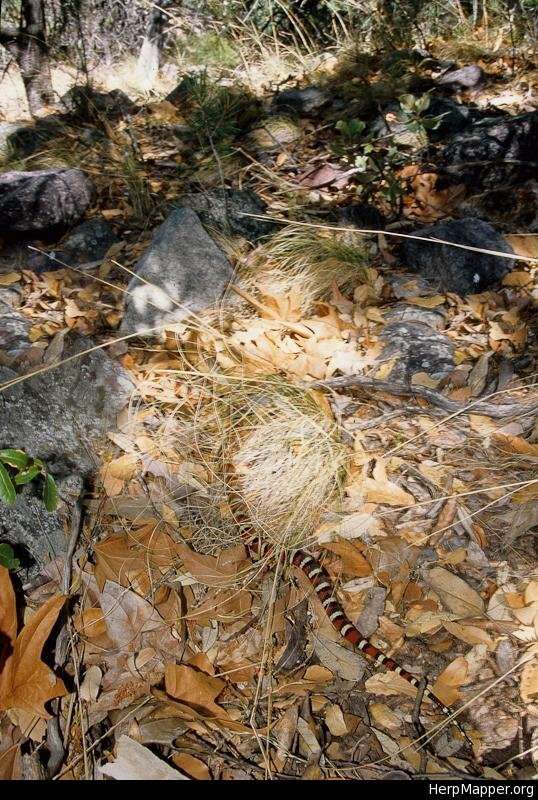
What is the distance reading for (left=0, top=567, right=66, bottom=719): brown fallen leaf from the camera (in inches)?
66.2

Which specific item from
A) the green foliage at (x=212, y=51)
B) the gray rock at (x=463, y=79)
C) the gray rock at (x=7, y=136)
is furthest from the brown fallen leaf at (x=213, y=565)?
the green foliage at (x=212, y=51)

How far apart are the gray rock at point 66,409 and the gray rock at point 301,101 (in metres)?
3.20

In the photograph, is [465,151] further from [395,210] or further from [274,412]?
[274,412]

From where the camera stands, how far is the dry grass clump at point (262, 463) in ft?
6.73

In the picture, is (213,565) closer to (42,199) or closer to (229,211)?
(229,211)

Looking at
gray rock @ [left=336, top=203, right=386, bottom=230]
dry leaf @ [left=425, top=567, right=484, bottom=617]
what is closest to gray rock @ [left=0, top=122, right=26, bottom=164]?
gray rock @ [left=336, top=203, right=386, bottom=230]

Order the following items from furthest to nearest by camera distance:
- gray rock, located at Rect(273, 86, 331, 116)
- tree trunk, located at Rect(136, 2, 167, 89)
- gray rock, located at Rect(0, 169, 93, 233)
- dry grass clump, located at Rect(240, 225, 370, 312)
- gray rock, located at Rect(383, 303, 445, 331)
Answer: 1. tree trunk, located at Rect(136, 2, 167, 89)
2. gray rock, located at Rect(273, 86, 331, 116)
3. gray rock, located at Rect(0, 169, 93, 233)
4. dry grass clump, located at Rect(240, 225, 370, 312)
5. gray rock, located at Rect(383, 303, 445, 331)

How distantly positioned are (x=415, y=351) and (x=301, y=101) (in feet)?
10.2

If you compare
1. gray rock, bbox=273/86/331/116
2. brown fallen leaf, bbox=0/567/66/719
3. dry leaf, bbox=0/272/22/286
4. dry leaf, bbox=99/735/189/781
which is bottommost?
dry leaf, bbox=99/735/189/781

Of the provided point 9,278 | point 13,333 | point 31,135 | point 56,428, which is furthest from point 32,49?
point 56,428

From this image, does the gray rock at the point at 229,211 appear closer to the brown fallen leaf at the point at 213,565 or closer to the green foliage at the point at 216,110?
the green foliage at the point at 216,110

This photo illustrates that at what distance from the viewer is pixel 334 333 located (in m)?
2.81

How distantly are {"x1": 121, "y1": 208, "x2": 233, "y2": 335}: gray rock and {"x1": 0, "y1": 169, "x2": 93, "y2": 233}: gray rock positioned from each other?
2.79 ft

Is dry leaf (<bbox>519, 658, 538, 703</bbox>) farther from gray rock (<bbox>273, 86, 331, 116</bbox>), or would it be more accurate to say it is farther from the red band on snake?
gray rock (<bbox>273, 86, 331, 116</bbox>)
